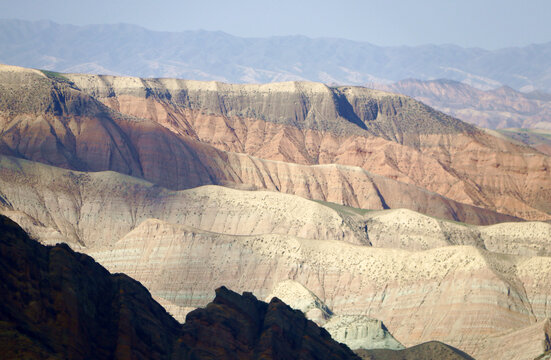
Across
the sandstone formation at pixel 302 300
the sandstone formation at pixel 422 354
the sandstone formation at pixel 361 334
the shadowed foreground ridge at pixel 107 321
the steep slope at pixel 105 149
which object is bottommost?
the steep slope at pixel 105 149

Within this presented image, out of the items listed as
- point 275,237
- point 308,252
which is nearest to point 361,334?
point 308,252

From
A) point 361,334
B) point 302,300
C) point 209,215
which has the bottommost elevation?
point 209,215

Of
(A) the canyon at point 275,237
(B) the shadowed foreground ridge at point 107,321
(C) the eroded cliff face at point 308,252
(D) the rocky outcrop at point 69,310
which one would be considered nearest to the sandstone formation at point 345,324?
(A) the canyon at point 275,237

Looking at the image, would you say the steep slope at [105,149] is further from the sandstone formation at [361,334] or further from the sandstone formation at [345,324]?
the sandstone formation at [361,334]

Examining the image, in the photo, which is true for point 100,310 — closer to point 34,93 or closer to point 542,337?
point 542,337

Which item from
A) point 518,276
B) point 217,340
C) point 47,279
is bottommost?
point 518,276

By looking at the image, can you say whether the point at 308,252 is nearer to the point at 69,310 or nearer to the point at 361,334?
the point at 361,334

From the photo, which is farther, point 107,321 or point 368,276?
point 368,276

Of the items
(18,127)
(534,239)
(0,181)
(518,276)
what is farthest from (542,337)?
(18,127)

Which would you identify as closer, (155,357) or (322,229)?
(155,357)
